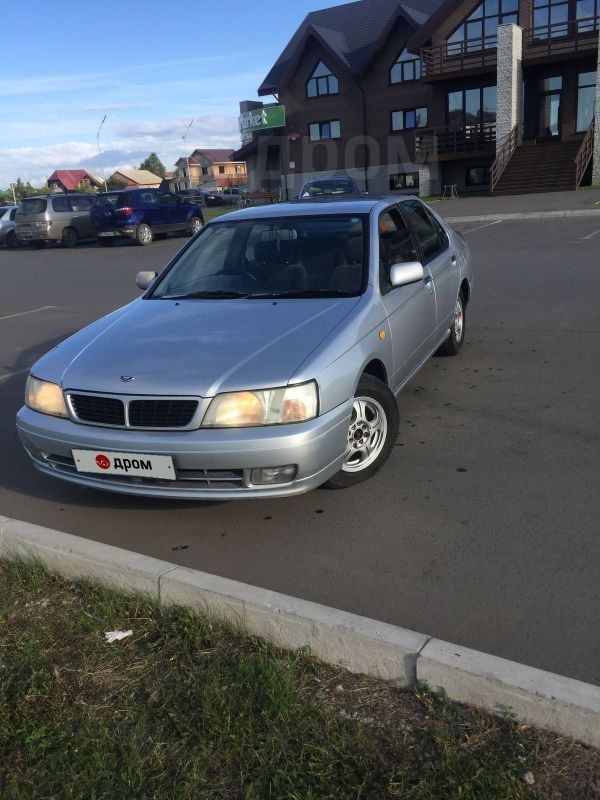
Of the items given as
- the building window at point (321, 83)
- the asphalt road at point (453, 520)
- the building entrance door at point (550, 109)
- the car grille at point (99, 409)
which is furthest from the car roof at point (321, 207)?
the building window at point (321, 83)

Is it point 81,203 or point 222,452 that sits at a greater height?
point 81,203

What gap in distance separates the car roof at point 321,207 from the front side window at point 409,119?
1403 inches

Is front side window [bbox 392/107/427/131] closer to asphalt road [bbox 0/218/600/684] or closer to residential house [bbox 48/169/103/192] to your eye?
asphalt road [bbox 0/218/600/684]

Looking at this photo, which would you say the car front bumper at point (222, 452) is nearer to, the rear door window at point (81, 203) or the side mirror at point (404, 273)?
the side mirror at point (404, 273)

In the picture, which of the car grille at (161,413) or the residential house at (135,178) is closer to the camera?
the car grille at (161,413)

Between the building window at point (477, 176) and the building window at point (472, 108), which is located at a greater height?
the building window at point (472, 108)

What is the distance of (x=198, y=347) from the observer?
4.05m

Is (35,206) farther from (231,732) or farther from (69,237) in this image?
(231,732)

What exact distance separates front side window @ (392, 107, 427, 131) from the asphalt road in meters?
34.8

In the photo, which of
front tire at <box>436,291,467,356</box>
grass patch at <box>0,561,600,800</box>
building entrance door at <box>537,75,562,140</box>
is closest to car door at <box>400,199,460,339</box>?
front tire at <box>436,291,467,356</box>

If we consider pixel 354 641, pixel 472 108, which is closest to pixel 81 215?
pixel 472 108

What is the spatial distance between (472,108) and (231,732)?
122 ft

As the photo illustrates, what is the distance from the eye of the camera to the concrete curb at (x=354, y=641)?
2.42 metres

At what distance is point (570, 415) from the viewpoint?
5352mm
